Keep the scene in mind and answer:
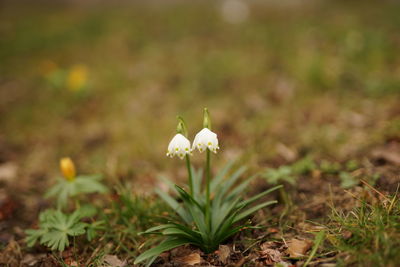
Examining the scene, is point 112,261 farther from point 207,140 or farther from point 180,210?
point 207,140

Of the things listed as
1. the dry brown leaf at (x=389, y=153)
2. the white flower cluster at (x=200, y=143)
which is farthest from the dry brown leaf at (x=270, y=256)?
the dry brown leaf at (x=389, y=153)

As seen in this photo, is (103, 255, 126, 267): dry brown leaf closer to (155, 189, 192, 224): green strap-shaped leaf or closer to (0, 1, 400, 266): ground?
(0, 1, 400, 266): ground

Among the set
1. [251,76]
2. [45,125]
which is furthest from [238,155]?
[45,125]

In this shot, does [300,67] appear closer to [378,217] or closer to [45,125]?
[378,217]

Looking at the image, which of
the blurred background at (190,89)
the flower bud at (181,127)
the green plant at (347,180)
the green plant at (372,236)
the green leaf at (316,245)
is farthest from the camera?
the blurred background at (190,89)

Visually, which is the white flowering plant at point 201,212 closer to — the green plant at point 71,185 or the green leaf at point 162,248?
the green leaf at point 162,248

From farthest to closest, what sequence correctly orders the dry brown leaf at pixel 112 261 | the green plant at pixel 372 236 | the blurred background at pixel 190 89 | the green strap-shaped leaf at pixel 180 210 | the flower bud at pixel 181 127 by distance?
the blurred background at pixel 190 89
the green strap-shaped leaf at pixel 180 210
the dry brown leaf at pixel 112 261
the flower bud at pixel 181 127
the green plant at pixel 372 236

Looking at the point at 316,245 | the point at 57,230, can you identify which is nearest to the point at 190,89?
the point at 57,230
